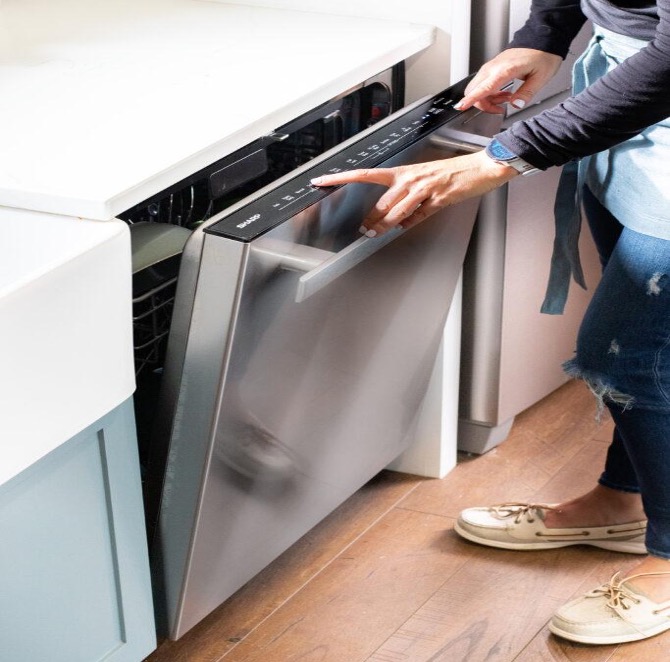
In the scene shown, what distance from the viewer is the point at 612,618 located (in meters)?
1.53

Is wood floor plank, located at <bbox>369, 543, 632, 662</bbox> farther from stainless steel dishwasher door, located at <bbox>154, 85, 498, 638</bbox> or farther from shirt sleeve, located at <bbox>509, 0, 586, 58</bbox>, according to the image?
shirt sleeve, located at <bbox>509, 0, 586, 58</bbox>

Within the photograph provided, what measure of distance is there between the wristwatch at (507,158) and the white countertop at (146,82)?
0.23 meters

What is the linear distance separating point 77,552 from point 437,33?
0.86m

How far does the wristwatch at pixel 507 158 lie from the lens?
48.5 inches

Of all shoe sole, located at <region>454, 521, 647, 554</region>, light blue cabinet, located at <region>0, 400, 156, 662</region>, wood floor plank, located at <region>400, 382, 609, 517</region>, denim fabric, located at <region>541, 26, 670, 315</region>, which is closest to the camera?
light blue cabinet, located at <region>0, 400, 156, 662</region>

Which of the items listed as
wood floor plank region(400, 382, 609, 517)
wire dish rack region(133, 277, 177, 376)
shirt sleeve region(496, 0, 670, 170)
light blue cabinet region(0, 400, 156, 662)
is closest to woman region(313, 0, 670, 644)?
shirt sleeve region(496, 0, 670, 170)

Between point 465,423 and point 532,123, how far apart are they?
2.74 feet

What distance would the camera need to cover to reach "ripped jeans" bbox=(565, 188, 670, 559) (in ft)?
4.43

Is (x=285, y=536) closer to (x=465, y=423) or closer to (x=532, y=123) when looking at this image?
(x=465, y=423)

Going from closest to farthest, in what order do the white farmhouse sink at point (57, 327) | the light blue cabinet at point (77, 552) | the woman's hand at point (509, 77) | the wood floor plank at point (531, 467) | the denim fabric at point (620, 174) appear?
the white farmhouse sink at point (57, 327), the light blue cabinet at point (77, 552), the denim fabric at point (620, 174), the woman's hand at point (509, 77), the wood floor plank at point (531, 467)

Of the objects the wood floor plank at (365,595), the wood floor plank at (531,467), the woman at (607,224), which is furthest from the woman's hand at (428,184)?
the wood floor plank at (531,467)

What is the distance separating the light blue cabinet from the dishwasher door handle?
23cm

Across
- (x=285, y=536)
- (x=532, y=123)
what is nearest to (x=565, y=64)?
(x=532, y=123)

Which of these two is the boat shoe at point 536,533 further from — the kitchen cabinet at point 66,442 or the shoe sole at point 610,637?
the kitchen cabinet at point 66,442
